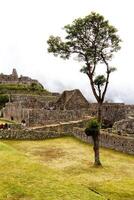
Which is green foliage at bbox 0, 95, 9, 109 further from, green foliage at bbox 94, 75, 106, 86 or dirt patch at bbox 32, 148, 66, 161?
dirt patch at bbox 32, 148, 66, 161

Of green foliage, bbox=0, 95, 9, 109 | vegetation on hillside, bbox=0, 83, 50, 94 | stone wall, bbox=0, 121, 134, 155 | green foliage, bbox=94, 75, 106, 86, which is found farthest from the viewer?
vegetation on hillside, bbox=0, 83, 50, 94

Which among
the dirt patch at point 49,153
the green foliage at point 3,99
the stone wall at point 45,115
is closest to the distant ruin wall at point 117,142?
the dirt patch at point 49,153

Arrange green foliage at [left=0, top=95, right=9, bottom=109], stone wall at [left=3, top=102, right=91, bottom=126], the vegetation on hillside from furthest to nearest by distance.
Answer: the vegetation on hillside < green foliage at [left=0, top=95, right=9, bottom=109] < stone wall at [left=3, top=102, right=91, bottom=126]

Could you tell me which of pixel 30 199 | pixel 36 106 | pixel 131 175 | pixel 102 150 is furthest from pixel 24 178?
pixel 36 106

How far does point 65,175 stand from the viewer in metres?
17.8

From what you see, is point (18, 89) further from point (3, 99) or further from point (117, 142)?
point (117, 142)

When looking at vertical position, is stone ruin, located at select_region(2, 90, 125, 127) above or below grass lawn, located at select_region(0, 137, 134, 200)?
above

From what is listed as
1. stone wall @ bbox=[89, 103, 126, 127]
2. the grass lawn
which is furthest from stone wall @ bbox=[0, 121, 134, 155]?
stone wall @ bbox=[89, 103, 126, 127]

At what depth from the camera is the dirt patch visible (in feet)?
88.0

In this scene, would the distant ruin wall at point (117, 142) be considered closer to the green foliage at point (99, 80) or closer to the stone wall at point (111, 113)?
the green foliage at point (99, 80)

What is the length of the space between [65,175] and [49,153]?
1086 centimetres

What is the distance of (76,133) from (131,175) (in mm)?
16000

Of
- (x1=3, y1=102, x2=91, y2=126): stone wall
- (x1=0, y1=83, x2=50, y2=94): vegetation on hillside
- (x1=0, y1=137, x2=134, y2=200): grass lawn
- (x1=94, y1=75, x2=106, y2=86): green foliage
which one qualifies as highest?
(x1=0, y1=83, x2=50, y2=94): vegetation on hillside

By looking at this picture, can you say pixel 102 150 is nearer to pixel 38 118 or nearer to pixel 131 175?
pixel 131 175
